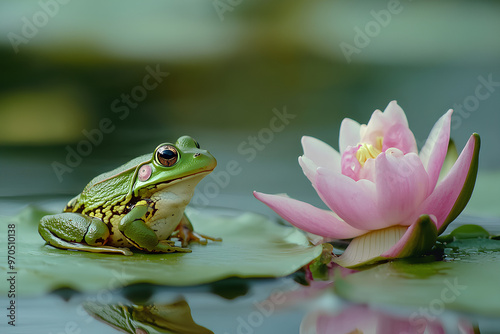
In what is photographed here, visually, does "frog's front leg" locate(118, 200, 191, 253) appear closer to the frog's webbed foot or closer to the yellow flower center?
the frog's webbed foot

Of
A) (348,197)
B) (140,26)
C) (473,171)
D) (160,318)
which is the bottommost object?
(160,318)

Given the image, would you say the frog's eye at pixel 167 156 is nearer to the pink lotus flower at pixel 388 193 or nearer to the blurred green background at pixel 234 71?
the pink lotus flower at pixel 388 193

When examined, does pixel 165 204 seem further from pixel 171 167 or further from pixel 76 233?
pixel 76 233

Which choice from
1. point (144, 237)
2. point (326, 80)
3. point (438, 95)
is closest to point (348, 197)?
point (144, 237)

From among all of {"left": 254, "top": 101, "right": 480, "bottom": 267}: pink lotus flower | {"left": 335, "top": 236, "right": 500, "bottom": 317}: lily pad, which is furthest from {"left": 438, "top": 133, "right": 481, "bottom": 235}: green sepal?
{"left": 335, "top": 236, "right": 500, "bottom": 317}: lily pad

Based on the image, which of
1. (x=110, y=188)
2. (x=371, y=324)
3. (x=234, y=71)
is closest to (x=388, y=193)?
(x=371, y=324)

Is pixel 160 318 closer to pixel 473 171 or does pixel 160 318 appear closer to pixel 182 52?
pixel 473 171
